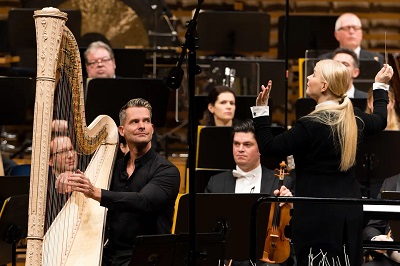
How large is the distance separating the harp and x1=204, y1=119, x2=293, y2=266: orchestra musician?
0.90 m

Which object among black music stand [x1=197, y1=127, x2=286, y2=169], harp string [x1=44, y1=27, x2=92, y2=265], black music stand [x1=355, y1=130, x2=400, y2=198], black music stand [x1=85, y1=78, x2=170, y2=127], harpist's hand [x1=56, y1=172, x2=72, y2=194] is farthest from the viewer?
black music stand [x1=85, y1=78, x2=170, y2=127]

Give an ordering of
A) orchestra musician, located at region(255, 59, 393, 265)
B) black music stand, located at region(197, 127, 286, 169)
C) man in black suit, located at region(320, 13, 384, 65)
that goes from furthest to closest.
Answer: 1. man in black suit, located at region(320, 13, 384, 65)
2. black music stand, located at region(197, 127, 286, 169)
3. orchestra musician, located at region(255, 59, 393, 265)

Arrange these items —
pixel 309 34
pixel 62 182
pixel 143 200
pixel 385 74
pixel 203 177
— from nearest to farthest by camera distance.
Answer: pixel 62 182 < pixel 385 74 < pixel 143 200 < pixel 203 177 < pixel 309 34

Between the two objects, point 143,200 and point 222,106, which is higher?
point 222,106

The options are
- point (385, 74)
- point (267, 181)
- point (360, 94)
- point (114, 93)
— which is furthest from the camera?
point (360, 94)

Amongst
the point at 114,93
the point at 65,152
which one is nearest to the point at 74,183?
the point at 65,152

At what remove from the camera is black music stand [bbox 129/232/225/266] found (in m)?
4.17

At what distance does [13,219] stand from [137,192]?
28.3 inches

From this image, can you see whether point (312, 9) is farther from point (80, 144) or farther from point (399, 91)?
point (80, 144)

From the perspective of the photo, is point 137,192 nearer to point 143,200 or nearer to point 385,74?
point 143,200

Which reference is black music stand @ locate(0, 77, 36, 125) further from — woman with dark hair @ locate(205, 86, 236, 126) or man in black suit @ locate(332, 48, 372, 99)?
man in black suit @ locate(332, 48, 372, 99)

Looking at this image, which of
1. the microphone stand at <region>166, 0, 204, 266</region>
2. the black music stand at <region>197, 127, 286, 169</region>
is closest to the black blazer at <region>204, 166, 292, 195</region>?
the black music stand at <region>197, 127, 286, 169</region>

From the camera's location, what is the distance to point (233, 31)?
8844 millimetres

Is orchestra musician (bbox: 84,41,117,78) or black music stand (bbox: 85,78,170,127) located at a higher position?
orchestra musician (bbox: 84,41,117,78)
